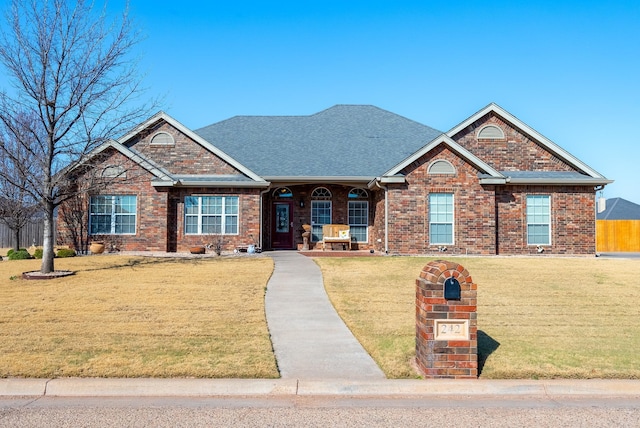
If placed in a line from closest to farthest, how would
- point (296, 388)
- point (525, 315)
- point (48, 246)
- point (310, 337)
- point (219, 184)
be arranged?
1. point (296, 388)
2. point (310, 337)
3. point (525, 315)
4. point (48, 246)
5. point (219, 184)

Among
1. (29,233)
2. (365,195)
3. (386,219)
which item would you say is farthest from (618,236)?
(29,233)

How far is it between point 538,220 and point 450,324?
54.2ft

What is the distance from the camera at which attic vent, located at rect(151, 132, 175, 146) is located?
2083 cm

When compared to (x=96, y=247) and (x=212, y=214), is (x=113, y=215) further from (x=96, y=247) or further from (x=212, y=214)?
(x=212, y=214)

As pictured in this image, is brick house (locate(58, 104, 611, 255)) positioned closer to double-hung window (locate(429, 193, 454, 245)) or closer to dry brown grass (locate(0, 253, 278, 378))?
double-hung window (locate(429, 193, 454, 245))

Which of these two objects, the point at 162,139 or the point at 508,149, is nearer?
the point at 162,139

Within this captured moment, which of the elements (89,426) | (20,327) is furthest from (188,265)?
(89,426)

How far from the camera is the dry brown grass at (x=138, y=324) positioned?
20.1ft

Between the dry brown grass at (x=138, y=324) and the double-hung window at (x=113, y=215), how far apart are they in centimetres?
583

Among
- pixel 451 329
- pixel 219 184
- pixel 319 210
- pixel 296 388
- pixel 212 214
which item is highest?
pixel 219 184

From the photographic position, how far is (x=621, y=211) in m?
44.3

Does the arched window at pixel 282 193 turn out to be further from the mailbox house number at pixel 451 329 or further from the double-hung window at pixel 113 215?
the mailbox house number at pixel 451 329

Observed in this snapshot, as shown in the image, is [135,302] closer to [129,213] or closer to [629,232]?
[129,213]

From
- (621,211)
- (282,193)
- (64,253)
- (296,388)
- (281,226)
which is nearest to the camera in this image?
(296,388)
